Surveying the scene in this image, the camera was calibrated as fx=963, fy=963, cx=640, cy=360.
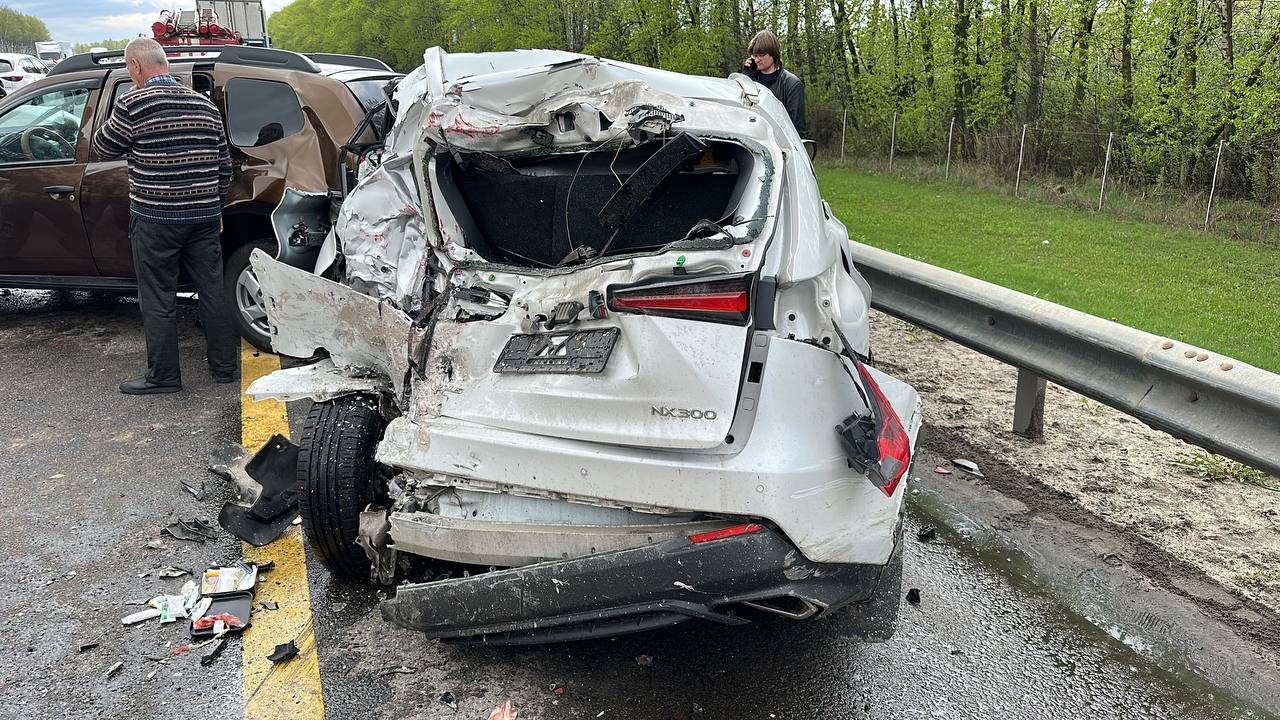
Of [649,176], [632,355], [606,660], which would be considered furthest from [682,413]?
[606,660]

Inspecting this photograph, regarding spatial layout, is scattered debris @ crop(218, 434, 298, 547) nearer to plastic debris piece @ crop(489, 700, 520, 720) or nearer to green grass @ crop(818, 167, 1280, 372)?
plastic debris piece @ crop(489, 700, 520, 720)

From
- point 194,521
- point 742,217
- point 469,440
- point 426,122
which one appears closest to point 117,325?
point 194,521

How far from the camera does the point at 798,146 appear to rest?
3545 millimetres

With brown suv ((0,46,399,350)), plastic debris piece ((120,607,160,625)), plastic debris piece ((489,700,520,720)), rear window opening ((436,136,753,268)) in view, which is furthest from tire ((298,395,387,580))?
brown suv ((0,46,399,350))

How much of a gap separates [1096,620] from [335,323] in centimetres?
292

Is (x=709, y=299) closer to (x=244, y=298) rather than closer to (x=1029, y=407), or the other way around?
(x=1029, y=407)

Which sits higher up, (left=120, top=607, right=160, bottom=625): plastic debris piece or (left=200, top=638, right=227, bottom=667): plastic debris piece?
(left=120, top=607, right=160, bottom=625): plastic debris piece

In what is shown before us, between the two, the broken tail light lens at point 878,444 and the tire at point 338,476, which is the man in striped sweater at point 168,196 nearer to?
Answer: the tire at point 338,476

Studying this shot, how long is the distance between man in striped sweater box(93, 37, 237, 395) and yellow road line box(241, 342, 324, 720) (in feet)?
7.45

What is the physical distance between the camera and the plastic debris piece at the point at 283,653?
3107 millimetres

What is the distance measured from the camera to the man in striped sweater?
17.6ft

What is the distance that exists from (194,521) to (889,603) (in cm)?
282

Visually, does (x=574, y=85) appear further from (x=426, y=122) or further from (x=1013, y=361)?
(x=1013, y=361)

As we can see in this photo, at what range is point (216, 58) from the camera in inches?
256
